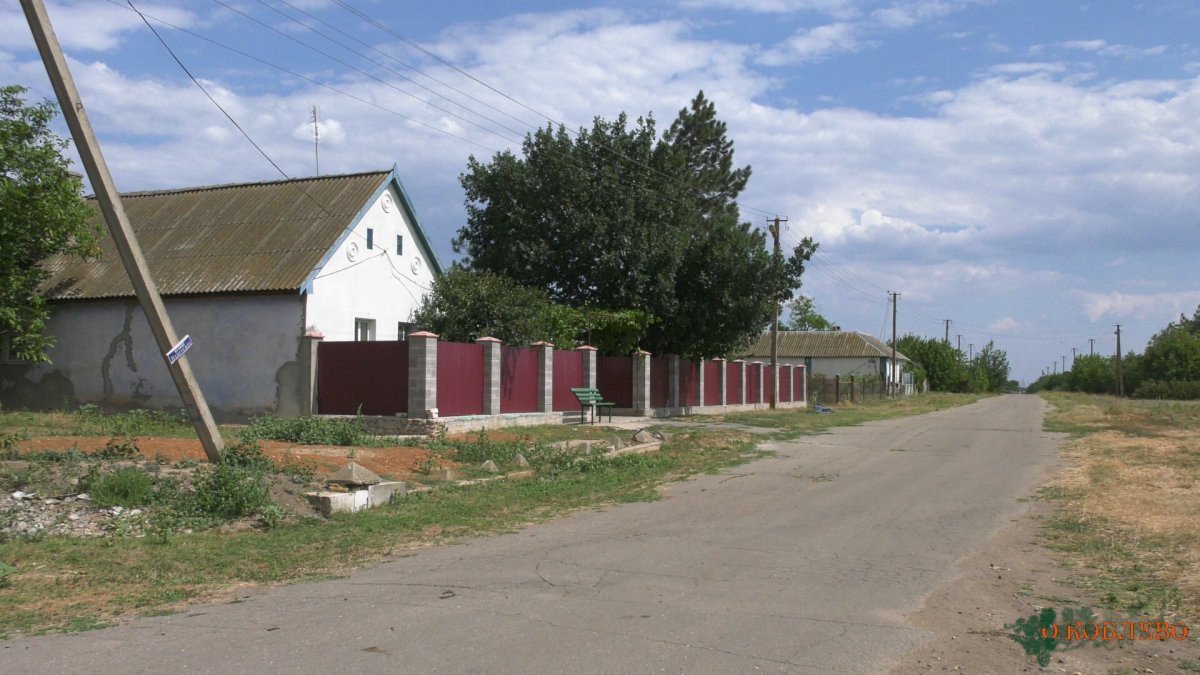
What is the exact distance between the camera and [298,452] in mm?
15516

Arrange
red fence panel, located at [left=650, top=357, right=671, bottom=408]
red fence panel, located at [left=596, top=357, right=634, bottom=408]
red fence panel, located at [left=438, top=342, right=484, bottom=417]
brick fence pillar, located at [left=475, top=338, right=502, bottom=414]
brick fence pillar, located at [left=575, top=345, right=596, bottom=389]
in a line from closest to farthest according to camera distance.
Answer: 1. red fence panel, located at [left=438, top=342, right=484, bottom=417]
2. brick fence pillar, located at [left=475, top=338, right=502, bottom=414]
3. brick fence pillar, located at [left=575, top=345, right=596, bottom=389]
4. red fence panel, located at [left=596, top=357, right=634, bottom=408]
5. red fence panel, located at [left=650, top=357, right=671, bottom=408]

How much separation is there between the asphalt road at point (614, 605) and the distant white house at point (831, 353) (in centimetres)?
6747

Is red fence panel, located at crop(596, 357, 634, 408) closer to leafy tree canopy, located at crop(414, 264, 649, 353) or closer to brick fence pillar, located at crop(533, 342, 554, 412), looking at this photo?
leafy tree canopy, located at crop(414, 264, 649, 353)

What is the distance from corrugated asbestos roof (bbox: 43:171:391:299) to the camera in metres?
23.3

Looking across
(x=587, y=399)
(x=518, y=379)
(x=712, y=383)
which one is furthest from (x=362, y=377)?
(x=712, y=383)

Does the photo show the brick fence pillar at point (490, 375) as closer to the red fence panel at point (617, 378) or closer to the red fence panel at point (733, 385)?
the red fence panel at point (617, 378)

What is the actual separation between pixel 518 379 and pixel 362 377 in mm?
4430

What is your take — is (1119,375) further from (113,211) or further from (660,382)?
(113,211)

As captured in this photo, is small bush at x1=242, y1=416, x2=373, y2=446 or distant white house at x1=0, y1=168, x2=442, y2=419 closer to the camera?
small bush at x1=242, y1=416, x2=373, y2=446

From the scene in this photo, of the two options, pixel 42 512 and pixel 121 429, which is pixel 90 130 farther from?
pixel 121 429

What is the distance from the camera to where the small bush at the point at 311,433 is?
17438mm

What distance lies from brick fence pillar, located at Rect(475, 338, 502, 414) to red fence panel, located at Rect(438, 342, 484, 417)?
10 cm

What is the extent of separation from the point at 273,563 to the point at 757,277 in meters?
26.4

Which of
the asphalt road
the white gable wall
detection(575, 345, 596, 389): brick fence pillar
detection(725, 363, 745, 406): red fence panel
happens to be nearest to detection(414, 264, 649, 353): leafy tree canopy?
the white gable wall
